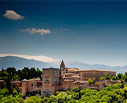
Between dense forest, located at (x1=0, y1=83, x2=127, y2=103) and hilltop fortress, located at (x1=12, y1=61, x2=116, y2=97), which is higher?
hilltop fortress, located at (x1=12, y1=61, x2=116, y2=97)

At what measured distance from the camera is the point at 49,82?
2100 inches

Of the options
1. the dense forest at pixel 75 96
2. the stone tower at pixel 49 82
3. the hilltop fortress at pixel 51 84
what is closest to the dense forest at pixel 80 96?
the dense forest at pixel 75 96

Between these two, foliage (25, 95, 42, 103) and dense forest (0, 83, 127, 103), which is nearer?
dense forest (0, 83, 127, 103)

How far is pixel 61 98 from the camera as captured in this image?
4938cm

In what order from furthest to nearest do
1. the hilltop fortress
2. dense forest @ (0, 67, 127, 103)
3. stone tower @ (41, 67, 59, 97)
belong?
1. the hilltop fortress
2. stone tower @ (41, 67, 59, 97)
3. dense forest @ (0, 67, 127, 103)

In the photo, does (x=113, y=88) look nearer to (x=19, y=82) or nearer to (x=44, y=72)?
(x=44, y=72)

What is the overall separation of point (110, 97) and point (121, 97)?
2464 millimetres

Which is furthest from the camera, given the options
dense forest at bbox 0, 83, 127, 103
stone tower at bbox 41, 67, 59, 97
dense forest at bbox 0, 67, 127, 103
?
stone tower at bbox 41, 67, 59, 97

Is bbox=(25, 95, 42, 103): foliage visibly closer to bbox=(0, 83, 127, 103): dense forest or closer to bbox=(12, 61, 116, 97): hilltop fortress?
bbox=(0, 83, 127, 103): dense forest

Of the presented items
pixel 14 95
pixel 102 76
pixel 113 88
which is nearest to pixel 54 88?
pixel 14 95

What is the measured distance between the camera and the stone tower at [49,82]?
53125mm

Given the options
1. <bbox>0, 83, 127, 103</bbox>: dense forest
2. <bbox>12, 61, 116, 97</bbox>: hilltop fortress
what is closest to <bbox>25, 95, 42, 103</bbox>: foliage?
<bbox>0, 83, 127, 103</bbox>: dense forest

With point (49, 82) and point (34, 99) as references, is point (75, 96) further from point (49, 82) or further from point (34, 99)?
point (34, 99)

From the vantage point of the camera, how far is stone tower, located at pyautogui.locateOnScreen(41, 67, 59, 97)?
53125 millimetres
